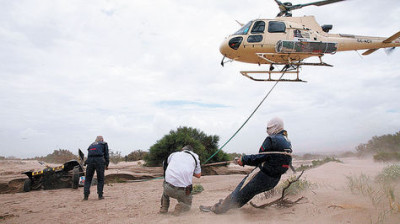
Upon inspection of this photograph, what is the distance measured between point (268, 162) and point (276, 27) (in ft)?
30.4

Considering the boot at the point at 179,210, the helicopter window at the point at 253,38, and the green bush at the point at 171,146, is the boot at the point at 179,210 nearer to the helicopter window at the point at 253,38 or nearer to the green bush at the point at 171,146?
the helicopter window at the point at 253,38

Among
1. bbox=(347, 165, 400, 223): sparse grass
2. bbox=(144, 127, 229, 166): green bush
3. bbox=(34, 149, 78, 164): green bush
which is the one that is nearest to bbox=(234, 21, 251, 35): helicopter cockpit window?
bbox=(144, 127, 229, 166): green bush

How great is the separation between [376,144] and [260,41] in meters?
13.7

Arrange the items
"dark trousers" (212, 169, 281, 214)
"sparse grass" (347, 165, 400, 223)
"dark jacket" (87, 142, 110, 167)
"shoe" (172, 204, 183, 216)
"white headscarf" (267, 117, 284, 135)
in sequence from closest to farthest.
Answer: "sparse grass" (347, 165, 400, 223) < "dark trousers" (212, 169, 281, 214) < "white headscarf" (267, 117, 284, 135) < "shoe" (172, 204, 183, 216) < "dark jacket" (87, 142, 110, 167)

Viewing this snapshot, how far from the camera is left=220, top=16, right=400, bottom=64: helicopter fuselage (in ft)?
40.9

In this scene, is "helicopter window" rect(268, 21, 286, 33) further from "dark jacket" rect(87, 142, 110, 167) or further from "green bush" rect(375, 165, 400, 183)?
"dark jacket" rect(87, 142, 110, 167)

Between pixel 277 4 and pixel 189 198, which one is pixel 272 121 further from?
pixel 277 4

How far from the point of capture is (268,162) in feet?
16.4

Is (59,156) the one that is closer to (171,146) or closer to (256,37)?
(171,146)

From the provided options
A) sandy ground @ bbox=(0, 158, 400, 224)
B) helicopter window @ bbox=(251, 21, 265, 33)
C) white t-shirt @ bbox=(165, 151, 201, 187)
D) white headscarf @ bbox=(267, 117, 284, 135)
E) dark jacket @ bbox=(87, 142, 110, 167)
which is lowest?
sandy ground @ bbox=(0, 158, 400, 224)

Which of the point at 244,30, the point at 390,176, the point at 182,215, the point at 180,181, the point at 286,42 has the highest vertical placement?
the point at 244,30

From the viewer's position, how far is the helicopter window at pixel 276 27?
1289 cm

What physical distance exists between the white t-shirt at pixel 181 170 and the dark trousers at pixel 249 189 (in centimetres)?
81

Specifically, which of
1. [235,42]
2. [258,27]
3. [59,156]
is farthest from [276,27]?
[59,156]
